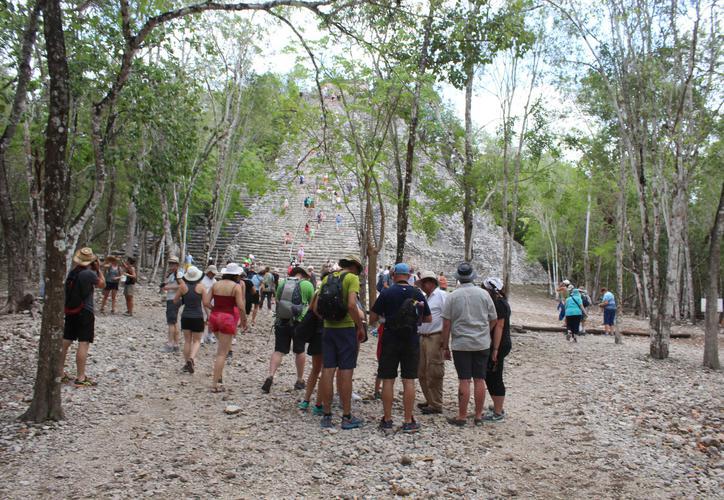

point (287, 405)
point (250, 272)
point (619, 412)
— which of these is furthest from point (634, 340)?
point (287, 405)

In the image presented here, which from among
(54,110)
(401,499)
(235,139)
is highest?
(235,139)

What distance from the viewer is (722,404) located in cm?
785

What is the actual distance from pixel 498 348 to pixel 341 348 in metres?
1.93

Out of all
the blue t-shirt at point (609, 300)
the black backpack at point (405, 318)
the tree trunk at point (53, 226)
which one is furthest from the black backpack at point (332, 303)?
the blue t-shirt at point (609, 300)

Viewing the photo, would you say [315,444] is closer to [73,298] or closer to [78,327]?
[78,327]

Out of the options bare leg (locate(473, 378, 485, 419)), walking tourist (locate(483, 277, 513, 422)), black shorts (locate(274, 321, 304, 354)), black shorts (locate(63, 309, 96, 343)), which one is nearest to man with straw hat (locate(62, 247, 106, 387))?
black shorts (locate(63, 309, 96, 343))

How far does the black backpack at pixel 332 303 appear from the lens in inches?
230

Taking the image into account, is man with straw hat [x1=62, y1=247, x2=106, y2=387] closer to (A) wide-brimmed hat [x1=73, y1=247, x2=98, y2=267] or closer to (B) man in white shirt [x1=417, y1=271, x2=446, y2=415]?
(A) wide-brimmed hat [x1=73, y1=247, x2=98, y2=267]

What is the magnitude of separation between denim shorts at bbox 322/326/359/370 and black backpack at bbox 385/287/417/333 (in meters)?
0.49

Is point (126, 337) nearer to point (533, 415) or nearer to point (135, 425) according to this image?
point (135, 425)

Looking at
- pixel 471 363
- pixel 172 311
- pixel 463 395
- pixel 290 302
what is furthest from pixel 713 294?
pixel 172 311

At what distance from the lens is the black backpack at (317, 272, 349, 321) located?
5.85 meters

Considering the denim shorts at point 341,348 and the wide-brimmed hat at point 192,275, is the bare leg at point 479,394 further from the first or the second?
the wide-brimmed hat at point 192,275

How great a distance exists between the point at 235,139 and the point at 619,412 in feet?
65.5
